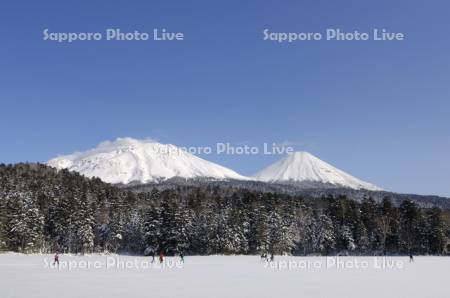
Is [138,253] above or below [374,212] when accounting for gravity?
below

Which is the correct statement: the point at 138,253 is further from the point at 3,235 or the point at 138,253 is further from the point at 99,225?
the point at 3,235

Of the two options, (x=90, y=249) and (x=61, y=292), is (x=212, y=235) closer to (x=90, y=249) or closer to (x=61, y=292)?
(x=90, y=249)

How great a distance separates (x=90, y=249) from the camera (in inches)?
4109

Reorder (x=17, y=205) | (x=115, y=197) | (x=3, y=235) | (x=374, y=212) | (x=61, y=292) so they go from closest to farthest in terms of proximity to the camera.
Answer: (x=61, y=292), (x=3, y=235), (x=17, y=205), (x=374, y=212), (x=115, y=197)

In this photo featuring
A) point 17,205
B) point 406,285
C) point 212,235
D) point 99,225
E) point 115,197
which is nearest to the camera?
point 406,285

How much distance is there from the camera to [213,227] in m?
108

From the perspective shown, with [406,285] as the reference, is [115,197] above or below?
Result: above

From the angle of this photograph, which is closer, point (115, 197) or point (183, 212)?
point (183, 212)

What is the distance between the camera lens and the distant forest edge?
10419cm

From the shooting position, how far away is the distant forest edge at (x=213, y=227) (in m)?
104

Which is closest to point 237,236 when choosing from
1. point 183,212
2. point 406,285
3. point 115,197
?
point 183,212

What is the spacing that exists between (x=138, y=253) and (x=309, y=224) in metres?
40.9

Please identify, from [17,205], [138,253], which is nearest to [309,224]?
[138,253]

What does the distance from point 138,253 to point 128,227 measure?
8671 mm
